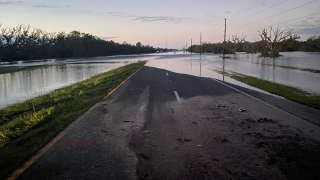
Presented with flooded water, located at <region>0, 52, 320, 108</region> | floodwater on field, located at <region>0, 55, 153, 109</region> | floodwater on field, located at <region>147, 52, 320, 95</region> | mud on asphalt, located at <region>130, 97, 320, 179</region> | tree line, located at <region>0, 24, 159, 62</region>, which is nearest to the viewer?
mud on asphalt, located at <region>130, 97, 320, 179</region>

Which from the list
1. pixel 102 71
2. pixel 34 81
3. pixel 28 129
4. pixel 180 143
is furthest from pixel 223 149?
pixel 102 71

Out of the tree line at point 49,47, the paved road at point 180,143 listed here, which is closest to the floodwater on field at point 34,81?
the paved road at point 180,143

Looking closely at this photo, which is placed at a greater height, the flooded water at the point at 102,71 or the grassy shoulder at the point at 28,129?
the flooded water at the point at 102,71

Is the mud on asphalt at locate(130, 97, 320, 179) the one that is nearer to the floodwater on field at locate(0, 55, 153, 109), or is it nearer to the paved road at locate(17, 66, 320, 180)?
the paved road at locate(17, 66, 320, 180)

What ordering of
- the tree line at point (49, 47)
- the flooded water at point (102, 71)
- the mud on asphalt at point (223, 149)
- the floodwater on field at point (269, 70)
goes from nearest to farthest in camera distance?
the mud on asphalt at point (223, 149) → the flooded water at point (102, 71) → the floodwater on field at point (269, 70) → the tree line at point (49, 47)

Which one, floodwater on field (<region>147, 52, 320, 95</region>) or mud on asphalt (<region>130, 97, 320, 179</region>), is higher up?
floodwater on field (<region>147, 52, 320, 95</region>)

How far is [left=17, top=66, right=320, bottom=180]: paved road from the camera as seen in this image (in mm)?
3752

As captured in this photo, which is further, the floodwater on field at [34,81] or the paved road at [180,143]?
the floodwater on field at [34,81]

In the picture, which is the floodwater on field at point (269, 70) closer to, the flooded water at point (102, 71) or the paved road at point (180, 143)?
the flooded water at point (102, 71)

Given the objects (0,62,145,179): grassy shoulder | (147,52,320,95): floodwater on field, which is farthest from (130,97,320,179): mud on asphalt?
(147,52,320,95): floodwater on field

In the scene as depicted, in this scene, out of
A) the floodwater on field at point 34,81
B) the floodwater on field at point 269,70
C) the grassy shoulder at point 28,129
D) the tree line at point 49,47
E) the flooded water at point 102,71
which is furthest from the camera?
the tree line at point 49,47

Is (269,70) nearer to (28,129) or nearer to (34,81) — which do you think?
(34,81)

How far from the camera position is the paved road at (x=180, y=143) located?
3.75 m

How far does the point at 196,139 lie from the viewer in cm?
515
